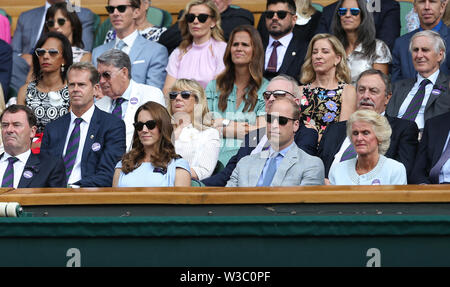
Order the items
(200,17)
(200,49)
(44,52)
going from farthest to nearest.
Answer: (200,49) → (200,17) → (44,52)

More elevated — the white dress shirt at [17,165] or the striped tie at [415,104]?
the striped tie at [415,104]

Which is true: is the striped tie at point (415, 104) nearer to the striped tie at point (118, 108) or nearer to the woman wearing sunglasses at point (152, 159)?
the woman wearing sunglasses at point (152, 159)

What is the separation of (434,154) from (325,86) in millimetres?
1421

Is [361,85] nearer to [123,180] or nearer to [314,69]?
[314,69]

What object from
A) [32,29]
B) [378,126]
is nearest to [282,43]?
[378,126]

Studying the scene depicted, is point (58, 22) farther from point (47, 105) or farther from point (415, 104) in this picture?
point (415, 104)

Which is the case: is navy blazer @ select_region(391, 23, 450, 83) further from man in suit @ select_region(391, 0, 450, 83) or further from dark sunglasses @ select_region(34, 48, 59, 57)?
dark sunglasses @ select_region(34, 48, 59, 57)

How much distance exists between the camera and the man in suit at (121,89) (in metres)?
7.50

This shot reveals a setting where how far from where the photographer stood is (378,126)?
5961mm

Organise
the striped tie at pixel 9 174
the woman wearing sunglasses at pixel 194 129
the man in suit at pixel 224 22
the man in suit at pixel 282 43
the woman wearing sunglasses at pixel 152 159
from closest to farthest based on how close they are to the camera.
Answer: the woman wearing sunglasses at pixel 152 159, the striped tie at pixel 9 174, the woman wearing sunglasses at pixel 194 129, the man in suit at pixel 282 43, the man in suit at pixel 224 22

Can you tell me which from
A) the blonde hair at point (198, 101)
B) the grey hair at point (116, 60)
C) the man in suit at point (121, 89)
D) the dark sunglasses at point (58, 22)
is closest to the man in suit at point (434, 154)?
the blonde hair at point (198, 101)

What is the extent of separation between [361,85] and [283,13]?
1.48 metres

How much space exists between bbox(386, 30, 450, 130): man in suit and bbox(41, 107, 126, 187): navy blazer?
2.19 meters
